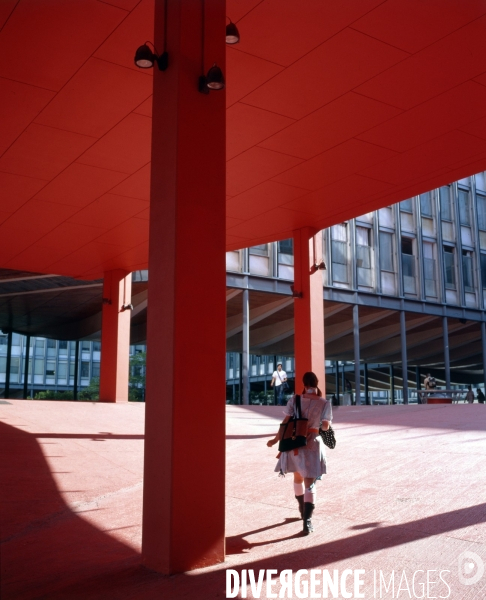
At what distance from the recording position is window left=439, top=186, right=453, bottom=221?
3794cm

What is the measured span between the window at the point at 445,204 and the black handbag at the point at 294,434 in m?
33.6

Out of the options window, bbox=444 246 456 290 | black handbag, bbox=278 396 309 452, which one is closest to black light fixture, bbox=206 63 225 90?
black handbag, bbox=278 396 309 452

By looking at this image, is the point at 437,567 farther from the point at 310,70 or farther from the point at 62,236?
the point at 62,236

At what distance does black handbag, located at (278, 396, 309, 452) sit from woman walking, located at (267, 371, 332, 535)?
0.26 feet

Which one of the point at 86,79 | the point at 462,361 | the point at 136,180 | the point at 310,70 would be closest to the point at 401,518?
the point at 310,70

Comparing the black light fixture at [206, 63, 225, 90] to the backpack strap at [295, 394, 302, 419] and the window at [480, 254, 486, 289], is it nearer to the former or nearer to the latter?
the backpack strap at [295, 394, 302, 419]

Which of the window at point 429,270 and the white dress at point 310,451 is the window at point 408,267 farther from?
the white dress at point 310,451

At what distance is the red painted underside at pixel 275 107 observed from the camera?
674 cm

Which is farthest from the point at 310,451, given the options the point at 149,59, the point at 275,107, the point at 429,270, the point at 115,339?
the point at 429,270

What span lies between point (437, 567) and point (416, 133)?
20.1 feet

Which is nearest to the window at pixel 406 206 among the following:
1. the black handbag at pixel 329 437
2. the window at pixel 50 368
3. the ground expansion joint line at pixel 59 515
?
Result: the ground expansion joint line at pixel 59 515

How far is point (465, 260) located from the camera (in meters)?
38.8

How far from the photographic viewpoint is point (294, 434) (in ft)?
22.0

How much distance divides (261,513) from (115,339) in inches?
532
